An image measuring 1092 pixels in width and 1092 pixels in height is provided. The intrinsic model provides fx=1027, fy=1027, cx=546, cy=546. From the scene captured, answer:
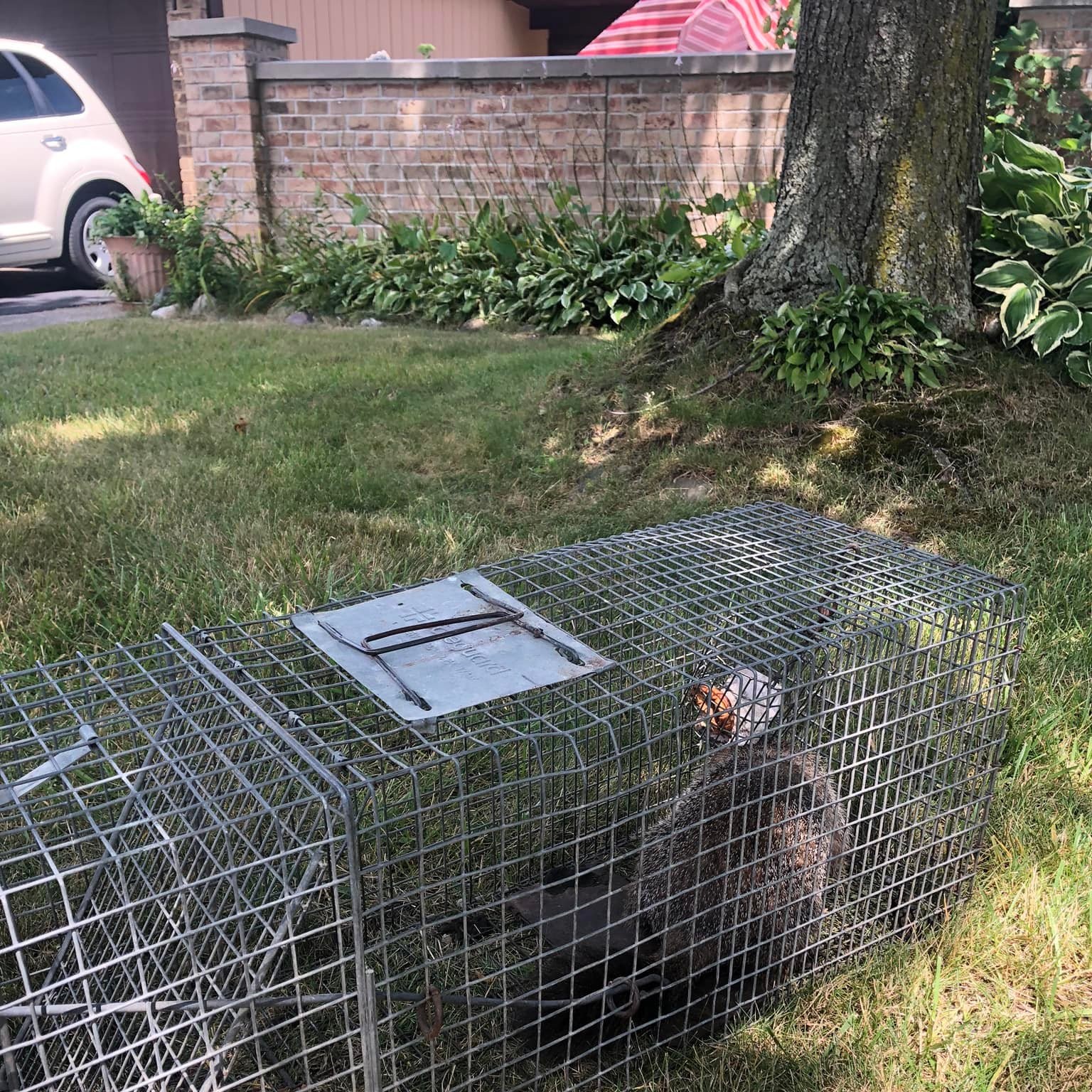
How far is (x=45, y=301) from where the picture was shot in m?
9.23

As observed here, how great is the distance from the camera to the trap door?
4.29ft

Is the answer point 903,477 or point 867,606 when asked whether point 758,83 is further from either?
point 867,606

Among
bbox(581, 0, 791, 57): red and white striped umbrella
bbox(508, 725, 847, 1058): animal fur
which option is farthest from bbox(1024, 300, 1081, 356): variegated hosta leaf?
bbox(581, 0, 791, 57): red and white striped umbrella

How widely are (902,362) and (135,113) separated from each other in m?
9.45

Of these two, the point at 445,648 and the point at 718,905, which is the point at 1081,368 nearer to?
the point at 718,905

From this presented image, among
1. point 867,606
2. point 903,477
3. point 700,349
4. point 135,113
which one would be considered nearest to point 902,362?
point 903,477

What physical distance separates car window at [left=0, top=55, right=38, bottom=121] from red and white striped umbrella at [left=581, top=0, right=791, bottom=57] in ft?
16.5

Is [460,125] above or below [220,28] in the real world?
below

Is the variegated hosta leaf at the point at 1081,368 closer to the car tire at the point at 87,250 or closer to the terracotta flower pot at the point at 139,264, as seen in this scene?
the terracotta flower pot at the point at 139,264

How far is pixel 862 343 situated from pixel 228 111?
6543mm

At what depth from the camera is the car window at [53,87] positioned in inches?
366

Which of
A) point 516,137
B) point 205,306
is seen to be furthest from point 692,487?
point 205,306

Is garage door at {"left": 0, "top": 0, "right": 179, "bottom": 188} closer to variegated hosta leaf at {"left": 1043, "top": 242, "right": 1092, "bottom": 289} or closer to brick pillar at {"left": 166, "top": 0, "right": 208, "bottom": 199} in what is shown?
brick pillar at {"left": 166, "top": 0, "right": 208, "bottom": 199}

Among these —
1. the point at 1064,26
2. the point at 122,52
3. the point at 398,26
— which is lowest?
the point at 1064,26
